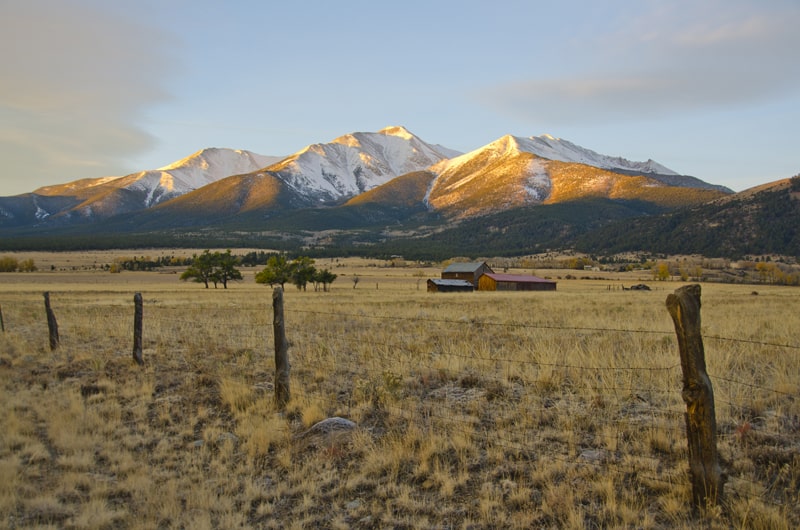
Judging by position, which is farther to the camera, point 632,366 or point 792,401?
point 632,366

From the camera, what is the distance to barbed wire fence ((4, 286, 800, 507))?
6.02m

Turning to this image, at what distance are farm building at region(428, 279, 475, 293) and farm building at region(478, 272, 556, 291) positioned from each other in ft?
13.1

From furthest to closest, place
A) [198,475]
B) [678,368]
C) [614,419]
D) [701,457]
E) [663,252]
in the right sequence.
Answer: [663,252], [678,368], [614,419], [198,475], [701,457]

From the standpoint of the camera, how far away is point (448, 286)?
68.3 metres

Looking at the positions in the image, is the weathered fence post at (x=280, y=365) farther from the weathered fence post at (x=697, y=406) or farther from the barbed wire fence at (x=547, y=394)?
the weathered fence post at (x=697, y=406)

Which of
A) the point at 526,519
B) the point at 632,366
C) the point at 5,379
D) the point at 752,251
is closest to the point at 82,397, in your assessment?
the point at 5,379

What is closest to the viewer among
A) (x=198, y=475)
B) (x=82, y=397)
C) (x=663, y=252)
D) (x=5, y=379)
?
(x=198, y=475)

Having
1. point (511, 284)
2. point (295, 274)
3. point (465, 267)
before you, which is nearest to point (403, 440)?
point (295, 274)

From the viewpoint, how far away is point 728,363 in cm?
934

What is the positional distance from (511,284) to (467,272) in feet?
22.6

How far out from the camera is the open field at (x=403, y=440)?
541 centimetres

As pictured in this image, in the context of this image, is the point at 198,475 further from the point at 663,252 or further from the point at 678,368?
the point at 663,252

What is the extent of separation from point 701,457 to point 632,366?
14.7 feet

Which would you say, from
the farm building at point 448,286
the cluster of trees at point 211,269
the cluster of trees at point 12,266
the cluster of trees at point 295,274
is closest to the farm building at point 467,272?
the farm building at point 448,286
